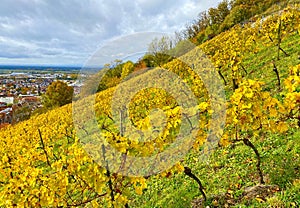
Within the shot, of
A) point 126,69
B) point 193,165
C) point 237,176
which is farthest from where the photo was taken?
point 126,69

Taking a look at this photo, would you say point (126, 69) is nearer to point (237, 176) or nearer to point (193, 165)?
point (193, 165)

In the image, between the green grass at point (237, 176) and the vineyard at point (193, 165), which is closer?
the vineyard at point (193, 165)

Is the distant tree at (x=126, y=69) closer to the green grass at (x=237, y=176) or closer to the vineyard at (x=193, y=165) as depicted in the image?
the green grass at (x=237, y=176)

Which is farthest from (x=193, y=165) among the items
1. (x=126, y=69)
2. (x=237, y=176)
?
(x=126, y=69)

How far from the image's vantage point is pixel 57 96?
3616cm

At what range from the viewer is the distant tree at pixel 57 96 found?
117 feet

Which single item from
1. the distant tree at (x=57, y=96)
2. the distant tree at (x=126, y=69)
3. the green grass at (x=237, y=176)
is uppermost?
the distant tree at (x=126, y=69)

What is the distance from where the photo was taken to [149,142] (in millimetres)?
3381

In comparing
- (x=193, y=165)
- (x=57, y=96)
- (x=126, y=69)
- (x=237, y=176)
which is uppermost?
(x=126, y=69)

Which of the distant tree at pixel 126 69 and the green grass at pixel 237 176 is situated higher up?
the distant tree at pixel 126 69

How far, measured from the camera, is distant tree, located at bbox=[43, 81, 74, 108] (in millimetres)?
35684

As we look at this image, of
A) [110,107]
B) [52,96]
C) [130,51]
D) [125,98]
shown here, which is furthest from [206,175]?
[52,96]

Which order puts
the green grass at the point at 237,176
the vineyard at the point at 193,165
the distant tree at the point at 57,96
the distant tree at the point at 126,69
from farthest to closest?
the distant tree at the point at 57,96
the distant tree at the point at 126,69
the green grass at the point at 237,176
the vineyard at the point at 193,165

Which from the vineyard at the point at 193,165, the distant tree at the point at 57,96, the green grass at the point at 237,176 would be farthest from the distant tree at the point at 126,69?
the distant tree at the point at 57,96
